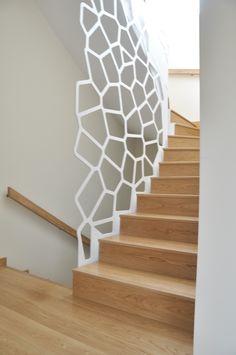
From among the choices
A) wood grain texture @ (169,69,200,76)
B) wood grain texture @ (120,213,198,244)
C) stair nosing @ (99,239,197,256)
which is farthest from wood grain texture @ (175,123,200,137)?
stair nosing @ (99,239,197,256)

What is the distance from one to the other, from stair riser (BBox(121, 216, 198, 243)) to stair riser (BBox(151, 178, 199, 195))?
58 cm

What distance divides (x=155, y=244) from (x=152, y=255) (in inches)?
4.7

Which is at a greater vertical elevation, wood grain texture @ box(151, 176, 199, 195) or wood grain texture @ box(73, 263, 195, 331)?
wood grain texture @ box(151, 176, 199, 195)

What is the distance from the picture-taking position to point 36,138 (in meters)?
3.02

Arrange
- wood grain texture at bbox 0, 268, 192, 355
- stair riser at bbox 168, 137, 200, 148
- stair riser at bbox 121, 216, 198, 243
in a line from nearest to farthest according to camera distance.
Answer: wood grain texture at bbox 0, 268, 192, 355
stair riser at bbox 121, 216, 198, 243
stair riser at bbox 168, 137, 200, 148

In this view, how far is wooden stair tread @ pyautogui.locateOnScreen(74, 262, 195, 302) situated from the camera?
173 cm

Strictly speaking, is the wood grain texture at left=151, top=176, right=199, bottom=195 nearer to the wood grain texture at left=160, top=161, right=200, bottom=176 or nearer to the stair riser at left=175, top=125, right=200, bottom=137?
the wood grain texture at left=160, top=161, right=200, bottom=176

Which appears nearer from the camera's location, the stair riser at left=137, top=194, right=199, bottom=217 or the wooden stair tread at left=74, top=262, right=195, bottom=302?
the wooden stair tread at left=74, top=262, right=195, bottom=302

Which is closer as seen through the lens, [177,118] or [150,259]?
[150,259]

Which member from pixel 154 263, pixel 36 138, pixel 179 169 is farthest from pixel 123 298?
pixel 36 138

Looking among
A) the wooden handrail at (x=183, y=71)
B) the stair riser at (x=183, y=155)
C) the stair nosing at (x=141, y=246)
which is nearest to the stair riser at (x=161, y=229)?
the stair nosing at (x=141, y=246)

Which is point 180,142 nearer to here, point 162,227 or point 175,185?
point 175,185

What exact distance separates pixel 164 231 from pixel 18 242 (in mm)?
1387

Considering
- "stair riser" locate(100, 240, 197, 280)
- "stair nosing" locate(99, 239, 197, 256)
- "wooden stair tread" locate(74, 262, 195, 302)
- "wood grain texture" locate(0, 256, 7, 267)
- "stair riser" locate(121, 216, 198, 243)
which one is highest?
"stair riser" locate(121, 216, 198, 243)
